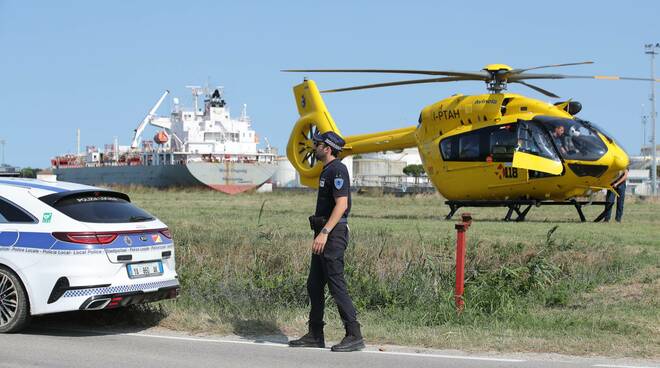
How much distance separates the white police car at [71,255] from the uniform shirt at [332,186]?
2065 millimetres

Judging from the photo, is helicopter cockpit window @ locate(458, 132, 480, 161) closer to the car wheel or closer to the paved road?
the paved road

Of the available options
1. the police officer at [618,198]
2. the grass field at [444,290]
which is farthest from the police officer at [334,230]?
the police officer at [618,198]

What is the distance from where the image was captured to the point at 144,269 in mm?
8945

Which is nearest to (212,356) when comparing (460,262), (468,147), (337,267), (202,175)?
(337,267)

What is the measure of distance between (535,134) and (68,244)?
592 inches

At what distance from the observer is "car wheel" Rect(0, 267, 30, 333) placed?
8609 mm

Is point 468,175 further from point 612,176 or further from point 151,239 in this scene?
point 151,239

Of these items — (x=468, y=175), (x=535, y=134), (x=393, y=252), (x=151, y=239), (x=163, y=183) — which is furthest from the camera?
(x=163, y=183)

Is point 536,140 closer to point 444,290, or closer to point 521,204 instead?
point 521,204

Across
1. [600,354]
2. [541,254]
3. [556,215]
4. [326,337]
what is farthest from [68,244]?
[556,215]

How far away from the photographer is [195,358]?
7.84 metres

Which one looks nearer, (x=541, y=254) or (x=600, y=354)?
(x=600, y=354)

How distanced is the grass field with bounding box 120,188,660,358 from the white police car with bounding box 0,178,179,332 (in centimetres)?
106

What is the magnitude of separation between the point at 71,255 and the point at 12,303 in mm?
899
